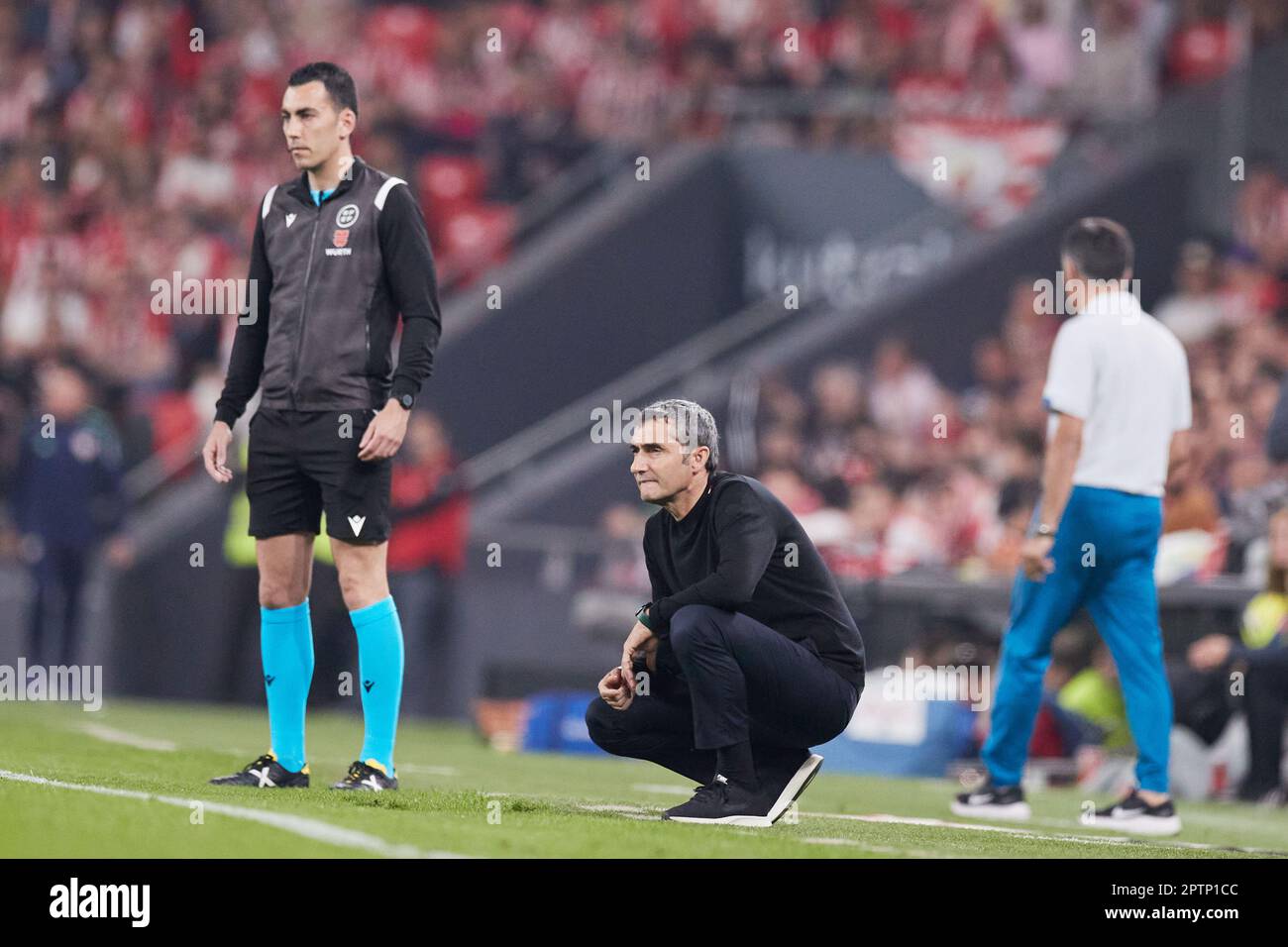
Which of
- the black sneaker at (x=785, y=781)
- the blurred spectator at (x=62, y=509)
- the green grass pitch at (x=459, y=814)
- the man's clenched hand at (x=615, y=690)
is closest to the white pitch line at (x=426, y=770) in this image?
the green grass pitch at (x=459, y=814)

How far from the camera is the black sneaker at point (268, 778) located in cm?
742

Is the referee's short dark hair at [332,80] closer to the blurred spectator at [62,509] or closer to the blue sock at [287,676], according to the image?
the blue sock at [287,676]

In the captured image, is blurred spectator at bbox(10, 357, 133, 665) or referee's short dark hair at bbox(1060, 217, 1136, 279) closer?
referee's short dark hair at bbox(1060, 217, 1136, 279)

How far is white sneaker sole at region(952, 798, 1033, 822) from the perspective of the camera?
8617 mm

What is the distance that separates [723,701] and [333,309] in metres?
1.87

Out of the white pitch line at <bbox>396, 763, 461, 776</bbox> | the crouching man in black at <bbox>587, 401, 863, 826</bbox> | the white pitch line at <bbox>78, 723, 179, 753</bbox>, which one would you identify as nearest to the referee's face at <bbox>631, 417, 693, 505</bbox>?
the crouching man in black at <bbox>587, 401, 863, 826</bbox>

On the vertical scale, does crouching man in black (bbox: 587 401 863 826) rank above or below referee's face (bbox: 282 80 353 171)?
below

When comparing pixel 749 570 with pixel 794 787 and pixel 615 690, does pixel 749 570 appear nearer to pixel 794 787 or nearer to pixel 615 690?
pixel 615 690

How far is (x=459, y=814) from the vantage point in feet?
22.2

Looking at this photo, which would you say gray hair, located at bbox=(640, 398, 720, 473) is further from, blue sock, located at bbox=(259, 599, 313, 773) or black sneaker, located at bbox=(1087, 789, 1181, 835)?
black sneaker, located at bbox=(1087, 789, 1181, 835)

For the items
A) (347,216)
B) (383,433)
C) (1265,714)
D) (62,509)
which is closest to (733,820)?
(383,433)

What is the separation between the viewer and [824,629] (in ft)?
24.3

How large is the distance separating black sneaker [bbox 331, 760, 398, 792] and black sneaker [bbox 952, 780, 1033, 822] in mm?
2506
